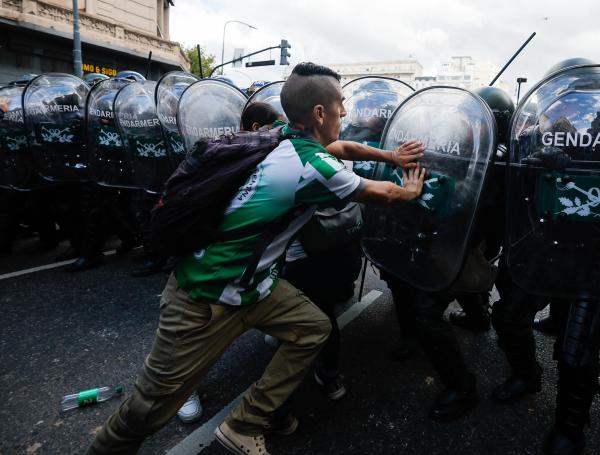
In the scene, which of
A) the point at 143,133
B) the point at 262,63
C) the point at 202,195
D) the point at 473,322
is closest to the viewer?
the point at 202,195

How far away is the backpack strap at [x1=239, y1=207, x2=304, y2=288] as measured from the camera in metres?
1.67

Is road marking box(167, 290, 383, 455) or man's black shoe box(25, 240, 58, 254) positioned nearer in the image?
road marking box(167, 290, 383, 455)

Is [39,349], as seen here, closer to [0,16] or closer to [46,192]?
[46,192]

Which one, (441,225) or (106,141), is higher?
(106,141)

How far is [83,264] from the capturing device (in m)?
4.57

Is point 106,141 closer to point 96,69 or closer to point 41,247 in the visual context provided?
point 41,247

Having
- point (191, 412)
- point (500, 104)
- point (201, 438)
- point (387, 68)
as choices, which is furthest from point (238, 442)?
point (387, 68)

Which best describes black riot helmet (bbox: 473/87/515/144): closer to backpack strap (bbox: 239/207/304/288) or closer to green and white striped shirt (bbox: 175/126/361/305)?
green and white striped shirt (bbox: 175/126/361/305)

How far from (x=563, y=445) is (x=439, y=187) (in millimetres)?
1293

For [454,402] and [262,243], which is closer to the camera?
[262,243]

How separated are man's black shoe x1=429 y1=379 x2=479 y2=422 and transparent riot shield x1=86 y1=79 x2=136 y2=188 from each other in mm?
3411

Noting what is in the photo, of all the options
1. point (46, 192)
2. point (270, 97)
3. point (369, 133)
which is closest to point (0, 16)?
point (46, 192)

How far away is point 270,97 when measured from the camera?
3.73 m

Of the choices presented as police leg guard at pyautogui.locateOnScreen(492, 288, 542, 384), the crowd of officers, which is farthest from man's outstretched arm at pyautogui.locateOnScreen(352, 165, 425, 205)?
police leg guard at pyautogui.locateOnScreen(492, 288, 542, 384)
